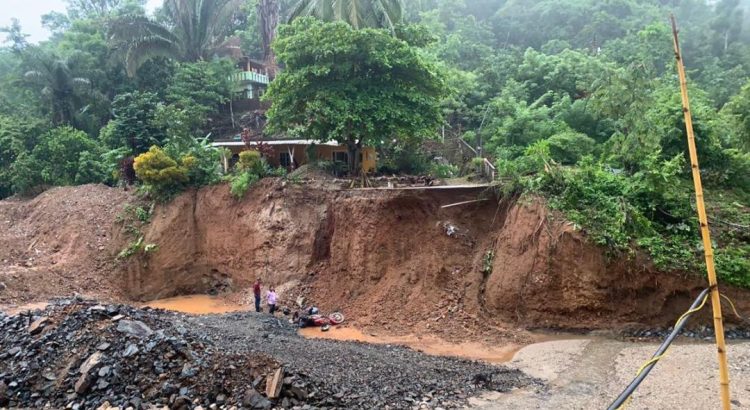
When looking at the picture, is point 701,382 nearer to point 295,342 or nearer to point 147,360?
point 295,342

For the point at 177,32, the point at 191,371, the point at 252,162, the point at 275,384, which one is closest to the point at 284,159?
the point at 252,162

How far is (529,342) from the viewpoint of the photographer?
45.9 feet

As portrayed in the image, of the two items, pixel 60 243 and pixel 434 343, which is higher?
pixel 60 243

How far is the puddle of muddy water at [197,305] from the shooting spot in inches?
731

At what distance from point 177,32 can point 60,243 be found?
16820 mm

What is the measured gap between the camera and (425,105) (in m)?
19.9

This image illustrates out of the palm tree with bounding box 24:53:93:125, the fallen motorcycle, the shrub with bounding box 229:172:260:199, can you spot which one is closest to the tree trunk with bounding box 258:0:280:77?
the palm tree with bounding box 24:53:93:125

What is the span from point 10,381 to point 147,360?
116 inches

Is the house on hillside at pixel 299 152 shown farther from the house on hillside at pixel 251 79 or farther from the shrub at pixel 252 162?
the house on hillside at pixel 251 79

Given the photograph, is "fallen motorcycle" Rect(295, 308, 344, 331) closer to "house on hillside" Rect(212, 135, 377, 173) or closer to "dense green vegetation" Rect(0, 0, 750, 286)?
"dense green vegetation" Rect(0, 0, 750, 286)

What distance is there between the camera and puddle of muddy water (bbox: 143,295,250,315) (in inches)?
731

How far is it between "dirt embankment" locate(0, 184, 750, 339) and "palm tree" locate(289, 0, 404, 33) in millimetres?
8392

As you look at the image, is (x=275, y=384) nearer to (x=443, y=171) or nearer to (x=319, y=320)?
(x=319, y=320)

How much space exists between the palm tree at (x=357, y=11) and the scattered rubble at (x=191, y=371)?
1516 cm
